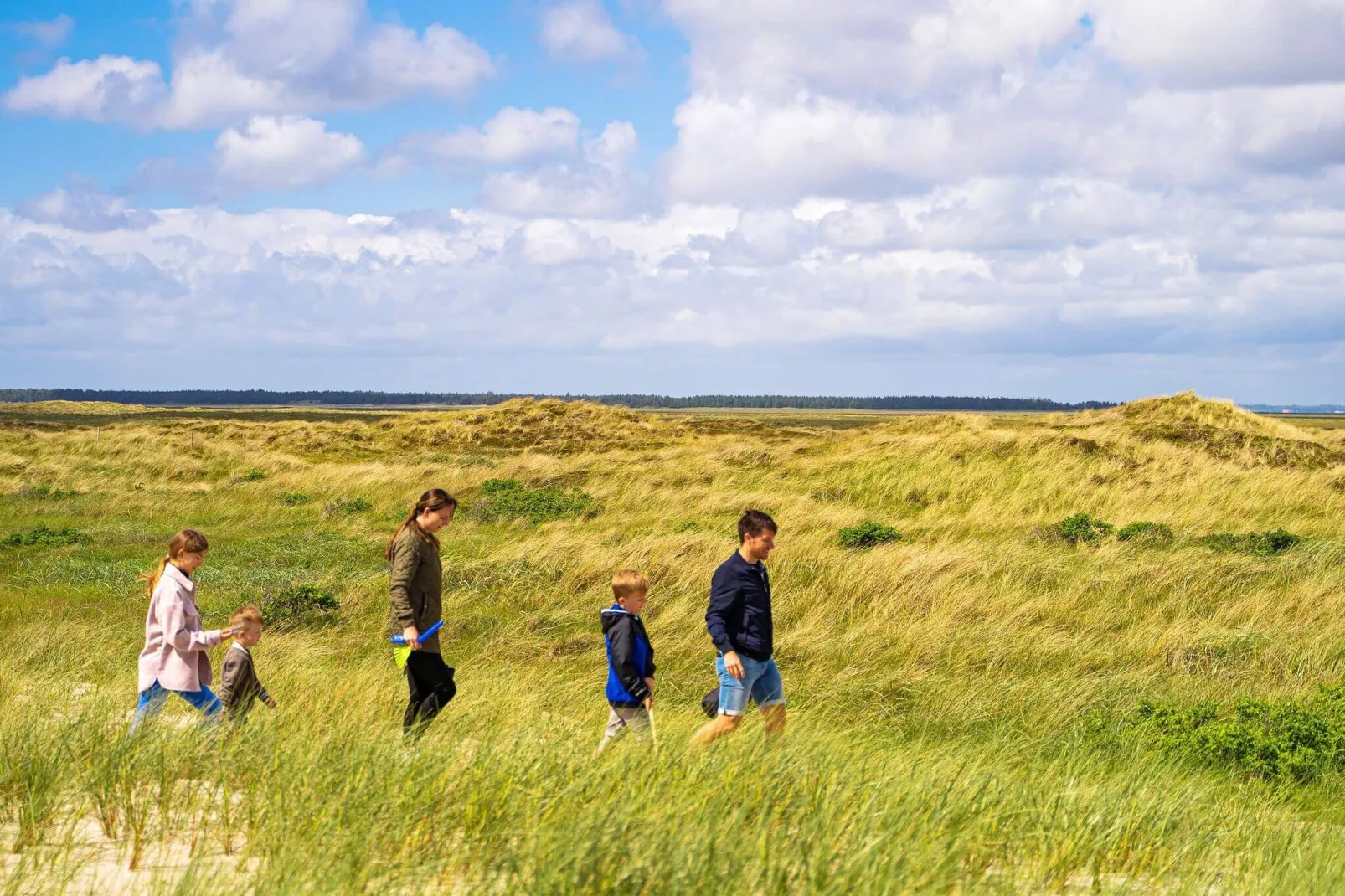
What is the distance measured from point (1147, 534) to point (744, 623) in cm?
1150

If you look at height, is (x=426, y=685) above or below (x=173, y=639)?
below

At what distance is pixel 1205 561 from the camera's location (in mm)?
12836

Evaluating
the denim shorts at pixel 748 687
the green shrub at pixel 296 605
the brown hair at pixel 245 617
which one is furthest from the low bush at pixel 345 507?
the denim shorts at pixel 748 687

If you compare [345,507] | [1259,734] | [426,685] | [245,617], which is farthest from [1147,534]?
[345,507]

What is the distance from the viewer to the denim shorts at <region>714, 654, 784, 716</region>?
593cm

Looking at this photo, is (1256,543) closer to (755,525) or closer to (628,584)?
(755,525)

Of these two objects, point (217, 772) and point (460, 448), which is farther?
point (460, 448)

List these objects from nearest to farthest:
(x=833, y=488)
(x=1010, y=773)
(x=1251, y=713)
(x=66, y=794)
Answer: (x=66, y=794)
(x=1010, y=773)
(x=1251, y=713)
(x=833, y=488)

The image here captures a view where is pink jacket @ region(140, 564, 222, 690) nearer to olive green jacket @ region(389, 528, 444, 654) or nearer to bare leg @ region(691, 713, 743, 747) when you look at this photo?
olive green jacket @ region(389, 528, 444, 654)

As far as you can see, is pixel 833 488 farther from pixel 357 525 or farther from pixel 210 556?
pixel 210 556

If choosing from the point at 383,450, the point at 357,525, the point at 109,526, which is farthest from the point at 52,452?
the point at 357,525

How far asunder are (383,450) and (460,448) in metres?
2.84

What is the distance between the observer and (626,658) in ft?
18.4

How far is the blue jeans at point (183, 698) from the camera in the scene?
5.42 meters
